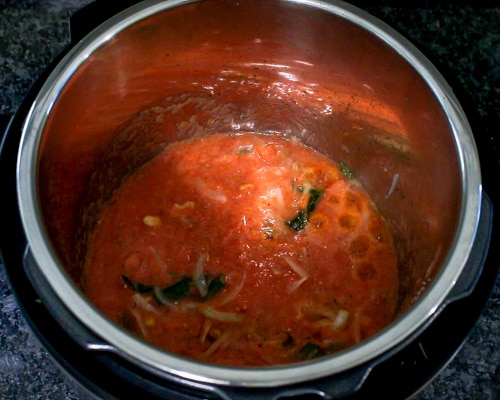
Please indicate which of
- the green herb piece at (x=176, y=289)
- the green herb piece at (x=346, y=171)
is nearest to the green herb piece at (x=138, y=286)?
the green herb piece at (x=176, y=289)

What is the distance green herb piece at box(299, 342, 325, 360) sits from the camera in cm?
122

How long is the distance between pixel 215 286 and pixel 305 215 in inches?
10.5

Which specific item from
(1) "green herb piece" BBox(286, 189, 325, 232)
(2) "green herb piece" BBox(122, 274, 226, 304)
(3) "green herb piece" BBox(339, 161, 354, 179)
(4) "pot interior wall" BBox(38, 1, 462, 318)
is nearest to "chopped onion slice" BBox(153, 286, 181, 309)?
(2) "green herb piece" BBox(122, 274, 226, 304)

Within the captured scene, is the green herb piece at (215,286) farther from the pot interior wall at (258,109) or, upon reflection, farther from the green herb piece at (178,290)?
the pot interior wall at (258,109)

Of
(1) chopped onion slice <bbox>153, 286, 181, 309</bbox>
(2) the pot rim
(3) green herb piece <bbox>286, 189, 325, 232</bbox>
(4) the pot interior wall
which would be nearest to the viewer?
(2) the pot rim

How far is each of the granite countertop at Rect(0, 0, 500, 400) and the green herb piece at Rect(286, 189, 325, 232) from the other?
39 centimetres

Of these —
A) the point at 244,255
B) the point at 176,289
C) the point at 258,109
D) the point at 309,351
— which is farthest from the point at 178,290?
the point at 258,109

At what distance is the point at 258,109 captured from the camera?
1.52m

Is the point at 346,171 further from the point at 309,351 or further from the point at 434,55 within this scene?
the point at 309,351

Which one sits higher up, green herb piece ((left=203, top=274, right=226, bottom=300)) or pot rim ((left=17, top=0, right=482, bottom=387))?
pot rim ((left=17, top=0, right=482, bottom=387))

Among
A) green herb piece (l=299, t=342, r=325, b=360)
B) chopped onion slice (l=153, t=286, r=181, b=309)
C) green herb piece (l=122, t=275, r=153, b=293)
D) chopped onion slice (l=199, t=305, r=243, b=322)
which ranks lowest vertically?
green herb piece (l=299, t=342, r=325, b=360)

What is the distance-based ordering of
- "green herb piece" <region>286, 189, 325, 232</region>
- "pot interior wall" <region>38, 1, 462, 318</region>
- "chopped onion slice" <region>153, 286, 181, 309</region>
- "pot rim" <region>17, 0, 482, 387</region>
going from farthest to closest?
"green herb piece" <region>286, 189, 325, 232</region> → "chopped onion slice" <region>153, 286, 181, 309</region> → "pot interior wall" <region>38, 1, 462, 318</region> → "pot rim" <region>17, 0, 482, 387</region>

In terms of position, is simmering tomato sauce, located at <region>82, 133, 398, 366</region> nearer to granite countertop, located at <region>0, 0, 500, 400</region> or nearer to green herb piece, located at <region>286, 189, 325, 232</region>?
green herb piece, located at <region>286, 189, 325, 232</region>

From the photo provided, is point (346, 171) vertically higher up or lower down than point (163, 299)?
higher up
